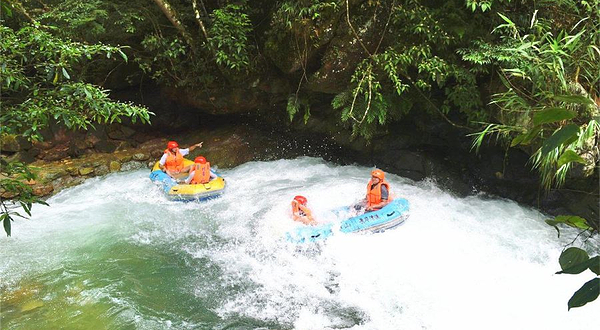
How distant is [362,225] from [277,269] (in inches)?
50.7

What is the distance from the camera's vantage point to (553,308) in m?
4.32

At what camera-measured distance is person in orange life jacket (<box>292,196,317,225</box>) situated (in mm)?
5629

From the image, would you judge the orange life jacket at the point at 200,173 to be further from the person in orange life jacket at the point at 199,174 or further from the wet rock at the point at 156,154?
the wet rock at the point at 156,154

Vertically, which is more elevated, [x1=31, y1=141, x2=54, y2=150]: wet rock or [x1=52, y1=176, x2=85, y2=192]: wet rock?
[x1=31, y1=141, x2=54, y2=150]: wet rock

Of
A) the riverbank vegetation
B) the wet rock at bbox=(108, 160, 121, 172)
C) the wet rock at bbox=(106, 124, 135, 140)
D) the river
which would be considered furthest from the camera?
the wet rock at bbox=(106, 124, 135, 140)

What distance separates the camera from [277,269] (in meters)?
5.05

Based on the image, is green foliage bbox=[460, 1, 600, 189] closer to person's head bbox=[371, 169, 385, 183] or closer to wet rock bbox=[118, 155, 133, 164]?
person's head bbox=[371, 169, 385, 183]

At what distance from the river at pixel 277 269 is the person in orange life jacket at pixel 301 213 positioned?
146mm

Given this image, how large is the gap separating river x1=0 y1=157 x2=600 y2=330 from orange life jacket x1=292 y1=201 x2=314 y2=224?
0.14m

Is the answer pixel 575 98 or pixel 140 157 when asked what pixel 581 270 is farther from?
pixel 140 157

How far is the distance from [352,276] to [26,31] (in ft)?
13.0

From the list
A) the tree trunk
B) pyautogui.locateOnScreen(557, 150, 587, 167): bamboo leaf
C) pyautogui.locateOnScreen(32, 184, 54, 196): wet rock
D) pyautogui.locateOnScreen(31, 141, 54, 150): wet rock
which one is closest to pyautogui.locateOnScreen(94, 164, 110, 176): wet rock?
pyautogui.locateOnScreen(32, 184, 54, 196): wet rock

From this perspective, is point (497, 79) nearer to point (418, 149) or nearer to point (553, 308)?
point (418, 149)

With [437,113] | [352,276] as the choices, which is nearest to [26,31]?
[352,276]
